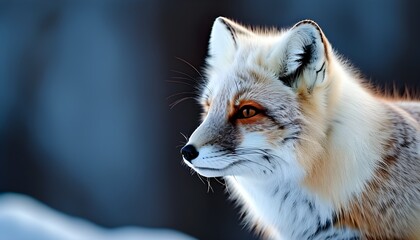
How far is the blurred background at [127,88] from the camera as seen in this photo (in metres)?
6.79

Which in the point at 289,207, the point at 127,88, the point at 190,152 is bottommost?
the point at 127,88

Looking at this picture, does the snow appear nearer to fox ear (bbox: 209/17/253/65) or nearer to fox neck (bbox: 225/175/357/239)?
fox neck (bbox: 225/175/357/239)

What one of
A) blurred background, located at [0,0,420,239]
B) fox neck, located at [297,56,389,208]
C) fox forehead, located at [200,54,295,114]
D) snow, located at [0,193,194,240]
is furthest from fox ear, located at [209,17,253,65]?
blurred background, located at [0,0,420,239]

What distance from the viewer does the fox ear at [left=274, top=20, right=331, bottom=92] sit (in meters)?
2.26

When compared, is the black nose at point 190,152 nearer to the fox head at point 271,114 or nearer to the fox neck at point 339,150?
the fox head at point 271,114

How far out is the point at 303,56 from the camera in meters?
2.30

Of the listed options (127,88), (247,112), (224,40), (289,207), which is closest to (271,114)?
(247,112)

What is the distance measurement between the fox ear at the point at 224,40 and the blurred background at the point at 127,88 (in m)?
3.78

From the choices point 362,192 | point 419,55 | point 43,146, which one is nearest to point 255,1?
point 419,55

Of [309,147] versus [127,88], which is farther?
[127,88]

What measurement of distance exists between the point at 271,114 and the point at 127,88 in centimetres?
541

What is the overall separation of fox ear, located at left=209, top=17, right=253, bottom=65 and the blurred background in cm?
378

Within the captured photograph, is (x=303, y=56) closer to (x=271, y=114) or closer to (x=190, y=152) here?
(x=271, y=114)

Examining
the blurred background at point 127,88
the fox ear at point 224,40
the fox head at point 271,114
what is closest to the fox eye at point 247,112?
the fox head at point 271,114
